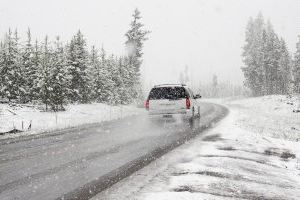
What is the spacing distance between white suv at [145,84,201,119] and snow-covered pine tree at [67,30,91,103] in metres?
18.1

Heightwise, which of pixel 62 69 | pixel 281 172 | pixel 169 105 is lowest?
pixel 281 172

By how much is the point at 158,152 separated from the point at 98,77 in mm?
33292

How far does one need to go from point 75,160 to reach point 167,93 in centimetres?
1064

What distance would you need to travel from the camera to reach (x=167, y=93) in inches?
756

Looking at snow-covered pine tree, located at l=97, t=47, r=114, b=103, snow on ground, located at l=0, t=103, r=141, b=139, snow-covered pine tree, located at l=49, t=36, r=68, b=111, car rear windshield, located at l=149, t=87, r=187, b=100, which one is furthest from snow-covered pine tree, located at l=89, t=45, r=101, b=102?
car rear windshield, located at l=149, t=87, r=187, b=100

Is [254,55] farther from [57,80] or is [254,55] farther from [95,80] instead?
[57,80]

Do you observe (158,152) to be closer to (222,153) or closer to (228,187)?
(222,153)

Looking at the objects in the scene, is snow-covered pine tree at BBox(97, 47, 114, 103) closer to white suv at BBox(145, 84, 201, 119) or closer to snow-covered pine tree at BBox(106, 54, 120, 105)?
snow-covered pine tree at BBox(106, 54, 120, 105)

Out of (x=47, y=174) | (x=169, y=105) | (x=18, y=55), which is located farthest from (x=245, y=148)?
(x=18, y=55)

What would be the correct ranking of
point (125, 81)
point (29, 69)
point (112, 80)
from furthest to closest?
point (125, 81)
point (112, 80)
point (29, 69)

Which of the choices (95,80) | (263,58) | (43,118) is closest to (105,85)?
(95,80)

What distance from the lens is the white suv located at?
1880cm

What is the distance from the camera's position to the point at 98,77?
4300 centimetres

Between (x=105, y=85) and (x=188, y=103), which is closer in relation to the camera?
(x=188, y=103)
